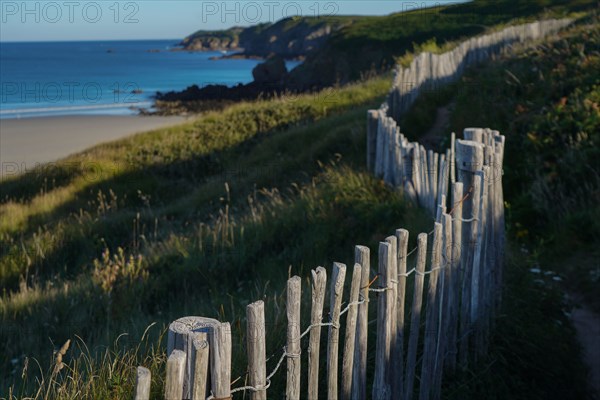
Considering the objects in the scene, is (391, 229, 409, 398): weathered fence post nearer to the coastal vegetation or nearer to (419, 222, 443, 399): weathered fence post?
(419, 222, 443, 399): weathered fence post

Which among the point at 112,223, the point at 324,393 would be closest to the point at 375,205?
the point at 324,393

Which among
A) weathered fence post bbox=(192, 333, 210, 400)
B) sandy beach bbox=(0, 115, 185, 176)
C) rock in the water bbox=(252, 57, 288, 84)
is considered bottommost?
sandy beach bbox=(0, 115, 185, 176)

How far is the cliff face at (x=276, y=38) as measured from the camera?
122 m

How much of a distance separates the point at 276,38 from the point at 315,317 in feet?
443

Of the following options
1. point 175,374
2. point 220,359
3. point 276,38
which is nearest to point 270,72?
point 220,359

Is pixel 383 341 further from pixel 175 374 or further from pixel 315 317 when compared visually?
pixel 175 374

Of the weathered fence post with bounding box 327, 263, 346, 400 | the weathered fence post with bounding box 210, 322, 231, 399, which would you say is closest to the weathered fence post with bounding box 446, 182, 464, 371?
the weathered fence post with bounding box 327, 263, 346, 400

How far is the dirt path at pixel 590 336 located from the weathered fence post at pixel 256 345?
2785mm

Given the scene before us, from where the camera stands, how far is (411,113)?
1153cm

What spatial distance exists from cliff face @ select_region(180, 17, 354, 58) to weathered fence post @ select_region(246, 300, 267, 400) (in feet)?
328

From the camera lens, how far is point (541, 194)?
729 centimetres

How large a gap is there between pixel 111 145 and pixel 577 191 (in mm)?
11709

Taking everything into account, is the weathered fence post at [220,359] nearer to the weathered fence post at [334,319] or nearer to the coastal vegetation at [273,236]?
the weathered fence post at [334,319]

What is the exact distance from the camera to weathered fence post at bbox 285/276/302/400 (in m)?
2.54
